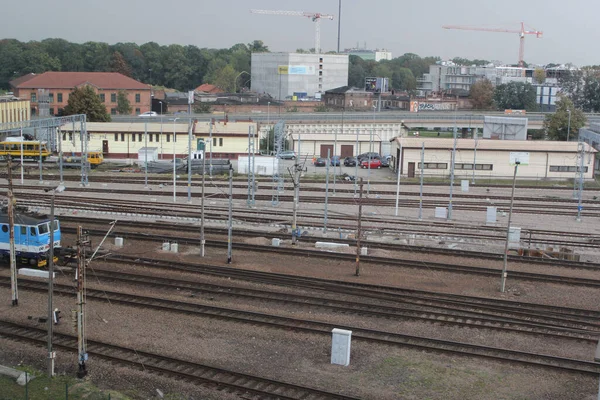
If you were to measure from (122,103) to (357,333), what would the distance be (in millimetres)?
61322

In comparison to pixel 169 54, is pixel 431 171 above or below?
below

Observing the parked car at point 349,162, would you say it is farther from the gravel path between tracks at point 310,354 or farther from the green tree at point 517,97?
the green tree at point 517,97

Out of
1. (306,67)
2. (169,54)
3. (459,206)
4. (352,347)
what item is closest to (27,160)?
(459,206)

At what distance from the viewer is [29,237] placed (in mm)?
18609

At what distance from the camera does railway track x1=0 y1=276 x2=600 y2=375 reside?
12961 mm

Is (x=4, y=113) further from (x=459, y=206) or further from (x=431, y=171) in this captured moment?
(x=459, y=206)

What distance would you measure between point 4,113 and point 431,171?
3557cm

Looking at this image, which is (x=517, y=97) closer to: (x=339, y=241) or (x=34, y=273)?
(x=339, y=241)

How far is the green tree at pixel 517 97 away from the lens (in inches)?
3482

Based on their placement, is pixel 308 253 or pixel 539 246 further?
pixel 539 246

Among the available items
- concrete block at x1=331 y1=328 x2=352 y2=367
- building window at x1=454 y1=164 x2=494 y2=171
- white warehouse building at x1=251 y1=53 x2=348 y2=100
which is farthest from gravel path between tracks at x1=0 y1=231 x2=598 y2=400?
white warehouse building at x1=251 y1=53 x2=348 y2=100

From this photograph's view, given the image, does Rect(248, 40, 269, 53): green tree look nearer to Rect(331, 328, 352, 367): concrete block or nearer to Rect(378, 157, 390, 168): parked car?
Rect(378, 157, 390, 168): parked car

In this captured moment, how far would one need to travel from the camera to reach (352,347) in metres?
13.7

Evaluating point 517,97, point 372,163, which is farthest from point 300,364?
point 517,97
